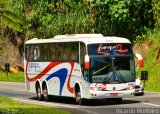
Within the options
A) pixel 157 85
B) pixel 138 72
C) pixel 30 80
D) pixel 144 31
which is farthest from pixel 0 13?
pixel 144 31

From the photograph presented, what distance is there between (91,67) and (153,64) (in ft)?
62.7

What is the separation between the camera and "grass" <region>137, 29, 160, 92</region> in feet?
133

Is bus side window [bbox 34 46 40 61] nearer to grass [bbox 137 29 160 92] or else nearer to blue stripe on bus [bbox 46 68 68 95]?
blue stripe on bus [bbox 46 68 68 95]

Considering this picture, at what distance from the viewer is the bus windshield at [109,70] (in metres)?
26.2

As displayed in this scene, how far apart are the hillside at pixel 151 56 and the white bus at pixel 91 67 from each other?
12.1 m

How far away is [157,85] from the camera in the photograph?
40.2m

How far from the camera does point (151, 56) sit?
1800 inches

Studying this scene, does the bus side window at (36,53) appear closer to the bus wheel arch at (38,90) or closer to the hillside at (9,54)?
the bus wheel arch at (38,90)

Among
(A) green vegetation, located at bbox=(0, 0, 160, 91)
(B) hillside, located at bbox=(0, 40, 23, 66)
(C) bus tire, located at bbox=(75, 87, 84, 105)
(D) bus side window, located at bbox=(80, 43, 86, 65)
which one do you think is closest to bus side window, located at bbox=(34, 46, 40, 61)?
(C) bus tire, located at bbox=(75, 87, 84, 105)

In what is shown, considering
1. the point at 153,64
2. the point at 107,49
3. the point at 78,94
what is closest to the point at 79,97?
the point at 78,94

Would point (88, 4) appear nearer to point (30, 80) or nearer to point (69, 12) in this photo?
point (69, 12)

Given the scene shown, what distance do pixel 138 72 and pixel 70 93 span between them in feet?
57.4

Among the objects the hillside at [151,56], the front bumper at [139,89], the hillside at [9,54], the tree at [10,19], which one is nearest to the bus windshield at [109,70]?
the tree at [10,19]

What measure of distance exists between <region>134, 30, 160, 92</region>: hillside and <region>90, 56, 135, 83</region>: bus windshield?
1350cm
